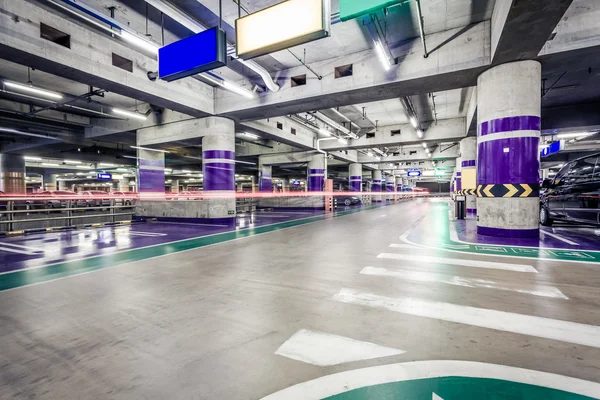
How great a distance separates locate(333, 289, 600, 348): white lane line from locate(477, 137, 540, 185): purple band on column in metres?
5.23

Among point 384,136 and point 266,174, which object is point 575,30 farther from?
point 266,174

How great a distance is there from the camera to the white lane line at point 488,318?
218 centimetres

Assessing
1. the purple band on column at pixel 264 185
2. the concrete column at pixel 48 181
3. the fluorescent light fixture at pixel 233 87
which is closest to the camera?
the fluorescent light fixture at pixel 233 87

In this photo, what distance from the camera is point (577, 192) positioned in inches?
250

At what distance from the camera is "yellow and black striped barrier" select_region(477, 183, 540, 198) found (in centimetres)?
639

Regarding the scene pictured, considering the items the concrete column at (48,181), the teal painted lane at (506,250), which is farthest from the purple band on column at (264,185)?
the concrete column at (48,181)

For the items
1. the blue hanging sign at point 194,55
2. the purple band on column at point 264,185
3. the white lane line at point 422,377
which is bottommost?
the white lane line at point 422,377

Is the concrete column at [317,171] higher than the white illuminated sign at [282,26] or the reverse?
the reverse

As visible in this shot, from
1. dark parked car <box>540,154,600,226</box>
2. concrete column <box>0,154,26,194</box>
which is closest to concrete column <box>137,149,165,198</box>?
concrete column <box>0,154,26,194</box>

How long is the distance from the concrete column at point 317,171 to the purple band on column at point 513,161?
1328 cm

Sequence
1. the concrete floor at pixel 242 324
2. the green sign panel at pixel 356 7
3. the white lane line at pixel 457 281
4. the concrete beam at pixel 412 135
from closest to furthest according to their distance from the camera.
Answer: the concrete floor at pixel 242 324
the white lane line at pixel 457 281
the green sign panel at pixel 356 7
the concrete beam at pixel 412 135

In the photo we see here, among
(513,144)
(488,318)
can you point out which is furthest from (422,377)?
(513,144)

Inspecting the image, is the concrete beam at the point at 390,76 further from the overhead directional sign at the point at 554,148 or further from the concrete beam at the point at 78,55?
the overhead directional sign at the point at 554,148

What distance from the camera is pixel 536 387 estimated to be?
1.58 m
